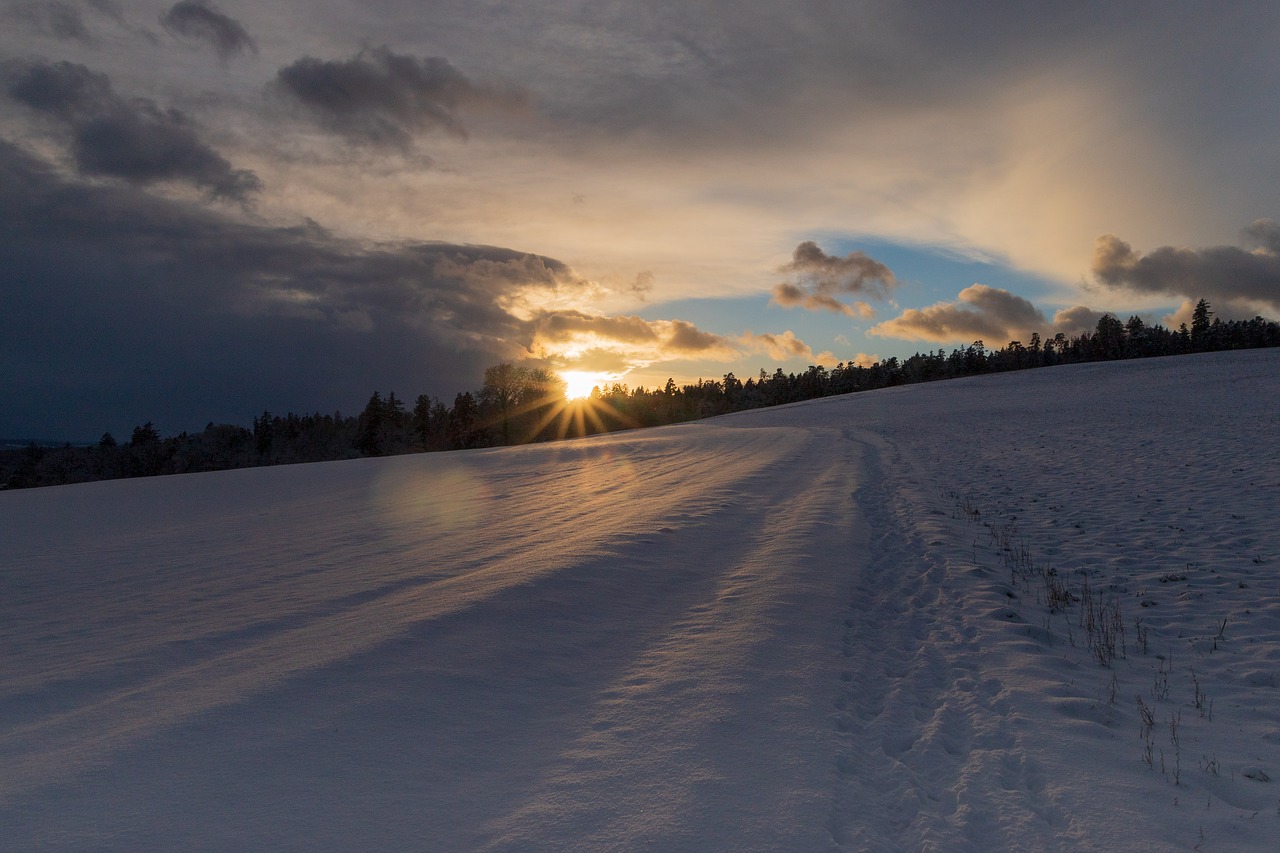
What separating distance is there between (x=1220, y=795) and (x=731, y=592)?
505cm

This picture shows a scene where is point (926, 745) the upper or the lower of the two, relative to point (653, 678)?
lower

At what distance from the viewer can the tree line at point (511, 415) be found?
3327 inches

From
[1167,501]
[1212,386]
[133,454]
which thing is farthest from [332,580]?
[133,454]

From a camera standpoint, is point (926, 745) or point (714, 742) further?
point (926, 745)

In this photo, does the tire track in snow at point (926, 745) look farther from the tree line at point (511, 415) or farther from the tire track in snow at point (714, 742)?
the tree line at point (511, 415)

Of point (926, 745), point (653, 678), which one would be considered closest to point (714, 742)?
point (653, 678)

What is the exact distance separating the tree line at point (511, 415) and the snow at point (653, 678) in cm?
6945

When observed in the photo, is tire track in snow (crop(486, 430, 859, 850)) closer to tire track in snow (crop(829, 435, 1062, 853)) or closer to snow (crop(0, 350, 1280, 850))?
snow (crop(0, 350, 1280, 850))

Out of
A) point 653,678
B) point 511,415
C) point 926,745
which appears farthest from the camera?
point 511,415

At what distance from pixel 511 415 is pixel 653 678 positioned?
260 feet

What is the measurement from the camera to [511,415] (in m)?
83.2

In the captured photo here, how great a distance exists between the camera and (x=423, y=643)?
634cm

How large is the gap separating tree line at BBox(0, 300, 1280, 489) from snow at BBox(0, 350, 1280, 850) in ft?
228

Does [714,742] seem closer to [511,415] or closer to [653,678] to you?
[653,678]
